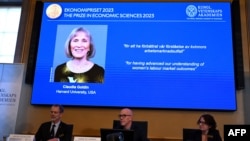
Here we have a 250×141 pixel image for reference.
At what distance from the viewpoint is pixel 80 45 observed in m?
5.01

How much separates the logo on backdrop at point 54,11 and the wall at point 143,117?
1148 mm

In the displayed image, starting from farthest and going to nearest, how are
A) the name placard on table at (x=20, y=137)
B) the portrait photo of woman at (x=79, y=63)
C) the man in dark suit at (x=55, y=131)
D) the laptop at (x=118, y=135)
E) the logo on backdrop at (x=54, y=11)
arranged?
the logo on backdrop at (x=54, y=11)
the portrait photo of woman at (x=79, y=63)
the name placard on table at (x=20, y=137)
the man in dark suit at (x=55, y=131)
the laptop at (x=118, y=135)

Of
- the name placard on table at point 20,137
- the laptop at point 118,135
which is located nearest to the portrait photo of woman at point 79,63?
the name placard on table at point 20,137

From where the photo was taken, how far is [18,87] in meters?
4.72

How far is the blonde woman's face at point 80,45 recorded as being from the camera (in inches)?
195

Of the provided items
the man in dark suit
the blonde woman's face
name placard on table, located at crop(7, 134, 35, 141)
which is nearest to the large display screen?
the blonde woman's face

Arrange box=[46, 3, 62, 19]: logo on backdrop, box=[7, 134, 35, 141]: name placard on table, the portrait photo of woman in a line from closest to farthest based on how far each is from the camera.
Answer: box=[7, 134, 35, 141]: name placard on table < the portrait photo of woman < box=[46, 3, 62, 19]: logo on backdrop

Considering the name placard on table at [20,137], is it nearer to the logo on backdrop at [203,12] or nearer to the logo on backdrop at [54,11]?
the logo on backdrop at [54,11]

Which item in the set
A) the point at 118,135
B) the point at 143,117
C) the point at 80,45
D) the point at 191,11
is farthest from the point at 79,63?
the point at 118,135

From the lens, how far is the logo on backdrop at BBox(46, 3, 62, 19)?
513 centimetres

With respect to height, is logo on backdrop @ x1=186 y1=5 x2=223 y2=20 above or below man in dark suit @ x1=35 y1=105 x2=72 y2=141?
above

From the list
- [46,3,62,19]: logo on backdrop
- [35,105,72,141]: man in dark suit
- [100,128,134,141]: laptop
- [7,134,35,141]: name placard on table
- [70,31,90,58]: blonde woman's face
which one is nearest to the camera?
[100,128,134,141]: laptop

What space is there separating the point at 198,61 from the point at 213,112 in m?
0.75

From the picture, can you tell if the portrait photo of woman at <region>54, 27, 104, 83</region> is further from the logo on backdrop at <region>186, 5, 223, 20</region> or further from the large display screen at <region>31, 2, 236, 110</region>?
the logo on backdrop at <region>186, 5, 223, 20</region>
